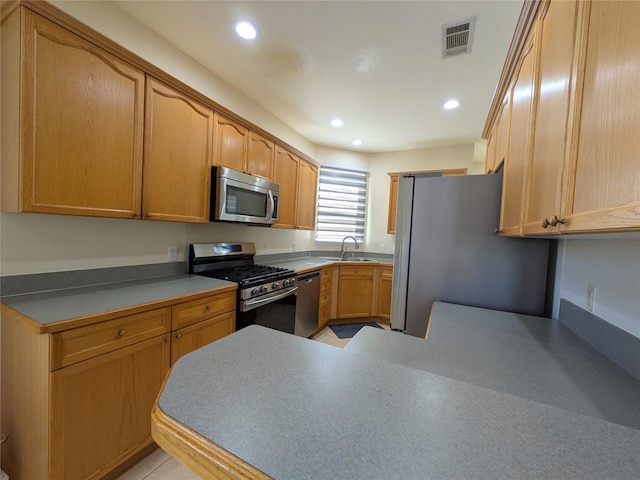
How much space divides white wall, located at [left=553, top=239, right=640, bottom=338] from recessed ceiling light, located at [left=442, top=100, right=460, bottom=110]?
1789 mm

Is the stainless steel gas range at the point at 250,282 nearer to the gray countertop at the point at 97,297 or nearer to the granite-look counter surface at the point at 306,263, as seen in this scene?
the gray countertop at the point at 97,297

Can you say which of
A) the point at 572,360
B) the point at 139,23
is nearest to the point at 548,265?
the point at 572,360

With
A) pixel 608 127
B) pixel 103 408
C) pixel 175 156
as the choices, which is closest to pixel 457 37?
pixel 608 127

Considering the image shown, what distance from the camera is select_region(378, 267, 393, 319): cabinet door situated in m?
3.64

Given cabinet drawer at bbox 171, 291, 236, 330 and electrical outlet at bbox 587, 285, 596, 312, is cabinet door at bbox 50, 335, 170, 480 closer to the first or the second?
cabinet drawer at bbox 171, 291, 236, 330

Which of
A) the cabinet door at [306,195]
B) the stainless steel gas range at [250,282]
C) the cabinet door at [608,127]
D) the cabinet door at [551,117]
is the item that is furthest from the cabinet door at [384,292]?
the cabinet door at [608,127]

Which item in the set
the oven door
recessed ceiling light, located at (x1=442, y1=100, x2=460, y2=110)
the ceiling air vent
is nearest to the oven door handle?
the oven door

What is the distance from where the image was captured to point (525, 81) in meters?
1.25

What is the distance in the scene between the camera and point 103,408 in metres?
1.25

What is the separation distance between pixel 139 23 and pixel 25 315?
1941mm

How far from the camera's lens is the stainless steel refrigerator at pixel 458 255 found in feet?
5.19

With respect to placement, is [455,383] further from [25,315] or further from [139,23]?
[139,23]

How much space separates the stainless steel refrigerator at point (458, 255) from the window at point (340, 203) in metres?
2.22

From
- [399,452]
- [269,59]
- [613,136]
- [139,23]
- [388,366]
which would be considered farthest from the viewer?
[269,59]
